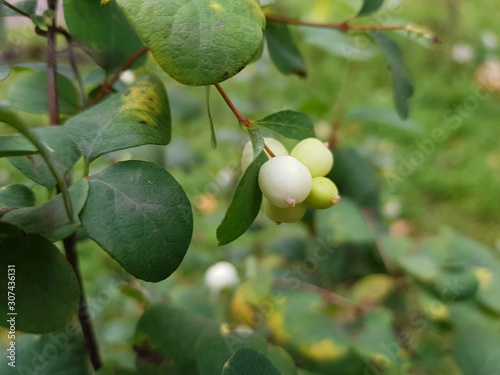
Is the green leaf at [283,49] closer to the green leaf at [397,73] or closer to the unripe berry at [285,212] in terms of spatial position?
the green leaf at [397,73]

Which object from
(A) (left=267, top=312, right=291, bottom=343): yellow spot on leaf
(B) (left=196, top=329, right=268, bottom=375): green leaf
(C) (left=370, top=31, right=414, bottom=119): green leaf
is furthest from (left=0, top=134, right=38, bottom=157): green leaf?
(A) (left=267, top=312, right=291, bottom=343): yellow spot on leaf

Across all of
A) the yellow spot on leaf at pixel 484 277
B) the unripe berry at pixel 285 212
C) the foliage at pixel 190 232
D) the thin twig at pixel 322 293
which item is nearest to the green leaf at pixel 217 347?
the foliage at pixel 190 232

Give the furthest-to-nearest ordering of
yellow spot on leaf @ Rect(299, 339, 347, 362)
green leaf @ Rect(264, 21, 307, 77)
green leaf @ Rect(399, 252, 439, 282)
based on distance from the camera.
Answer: green leaf @ Rect(399, 252, 439, 282)
yellow spot on leaf @ Rect(299, 339, 347, 362)
green leaf @ Rect(264, 21, 307, 77)

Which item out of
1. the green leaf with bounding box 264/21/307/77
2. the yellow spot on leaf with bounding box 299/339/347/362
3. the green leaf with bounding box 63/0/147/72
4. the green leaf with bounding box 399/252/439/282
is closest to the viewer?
the green leaf with bounding box 63/0/147/72

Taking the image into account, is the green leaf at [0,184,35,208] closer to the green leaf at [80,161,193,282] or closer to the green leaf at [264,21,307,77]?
the green leaf at [80,161,193,282]

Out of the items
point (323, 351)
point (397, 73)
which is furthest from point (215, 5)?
point (323, 351)

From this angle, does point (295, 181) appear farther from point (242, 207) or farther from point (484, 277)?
point (484, 277)

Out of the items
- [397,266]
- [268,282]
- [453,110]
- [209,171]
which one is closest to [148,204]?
[268,282]

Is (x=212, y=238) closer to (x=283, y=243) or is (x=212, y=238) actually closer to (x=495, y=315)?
(x=283, y=243)
